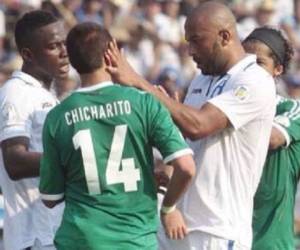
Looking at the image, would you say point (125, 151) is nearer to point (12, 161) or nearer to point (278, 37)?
point (12, 161)

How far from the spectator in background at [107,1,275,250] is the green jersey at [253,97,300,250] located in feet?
1.77

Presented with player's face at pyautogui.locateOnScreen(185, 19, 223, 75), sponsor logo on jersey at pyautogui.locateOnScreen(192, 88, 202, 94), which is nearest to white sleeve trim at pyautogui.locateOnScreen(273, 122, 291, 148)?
sponsor logo on jersey at pyautogui.locateOnScreen(192, 88, 202, 94)

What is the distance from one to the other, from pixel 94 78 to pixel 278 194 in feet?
5.57

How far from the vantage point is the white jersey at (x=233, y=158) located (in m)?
6.92

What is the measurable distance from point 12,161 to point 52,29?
34.2 inches

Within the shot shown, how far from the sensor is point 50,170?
6496 millimetres

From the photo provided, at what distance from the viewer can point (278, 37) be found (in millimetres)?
7668

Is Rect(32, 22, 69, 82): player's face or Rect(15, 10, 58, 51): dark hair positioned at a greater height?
Rect(15, 10, 58, 51): dark hair

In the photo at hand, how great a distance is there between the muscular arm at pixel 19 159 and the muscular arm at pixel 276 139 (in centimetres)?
132

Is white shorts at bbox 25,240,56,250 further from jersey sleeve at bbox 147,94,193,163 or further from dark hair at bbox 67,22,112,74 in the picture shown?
→ dark hair at bbox 67,22,112,74

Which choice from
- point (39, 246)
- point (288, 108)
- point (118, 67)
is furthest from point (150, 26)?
point (118, 67)

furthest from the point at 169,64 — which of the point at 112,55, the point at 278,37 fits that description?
the point at 112,55

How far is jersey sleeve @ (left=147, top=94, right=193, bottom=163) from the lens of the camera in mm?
6320

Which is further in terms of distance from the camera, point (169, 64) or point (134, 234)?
point (169, 64)
